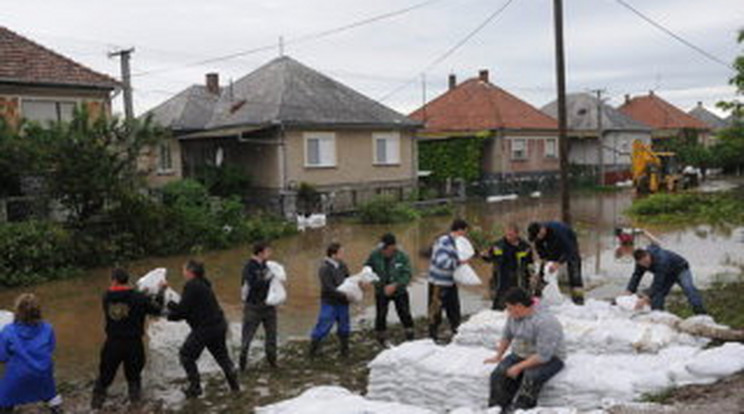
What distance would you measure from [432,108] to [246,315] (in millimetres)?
33837

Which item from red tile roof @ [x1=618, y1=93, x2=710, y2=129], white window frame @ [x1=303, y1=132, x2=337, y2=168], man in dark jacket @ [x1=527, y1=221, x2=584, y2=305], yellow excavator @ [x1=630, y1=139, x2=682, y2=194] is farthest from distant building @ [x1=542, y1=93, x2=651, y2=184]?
man in dark jacket @ [x1=527, y1=221, x2=584, y2=305]

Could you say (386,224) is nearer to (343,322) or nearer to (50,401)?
(343,322)

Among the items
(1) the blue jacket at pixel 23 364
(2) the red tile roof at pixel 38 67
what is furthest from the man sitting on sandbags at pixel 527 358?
(2) the red tile roof at pixel 38 67

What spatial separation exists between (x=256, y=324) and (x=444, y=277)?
239 centimetres

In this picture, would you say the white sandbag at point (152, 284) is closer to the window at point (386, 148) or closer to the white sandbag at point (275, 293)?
the white sandbag at point (275, 293)

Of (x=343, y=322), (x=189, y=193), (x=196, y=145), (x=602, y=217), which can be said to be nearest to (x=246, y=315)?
(x=343, y=322)

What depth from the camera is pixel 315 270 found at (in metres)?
15.4

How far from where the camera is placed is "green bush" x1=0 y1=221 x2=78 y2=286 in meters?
15.0

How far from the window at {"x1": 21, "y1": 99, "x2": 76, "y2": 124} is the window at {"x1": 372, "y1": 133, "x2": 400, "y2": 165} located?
12610mm

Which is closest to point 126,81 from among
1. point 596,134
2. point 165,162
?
point 165,162

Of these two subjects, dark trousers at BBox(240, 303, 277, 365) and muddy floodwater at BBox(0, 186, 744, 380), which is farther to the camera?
muddy floodwater at BBox(0, 186, 744, 380)

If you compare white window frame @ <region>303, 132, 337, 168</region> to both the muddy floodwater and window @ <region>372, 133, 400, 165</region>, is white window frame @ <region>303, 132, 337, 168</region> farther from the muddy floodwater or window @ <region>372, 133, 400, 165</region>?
the muddy floodwater

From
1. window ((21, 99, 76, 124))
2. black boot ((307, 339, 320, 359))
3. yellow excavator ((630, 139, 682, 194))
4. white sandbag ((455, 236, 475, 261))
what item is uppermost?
window ((21, 99, 76, 124))

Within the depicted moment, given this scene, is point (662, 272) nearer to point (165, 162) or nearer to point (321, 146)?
point (321, 146)
